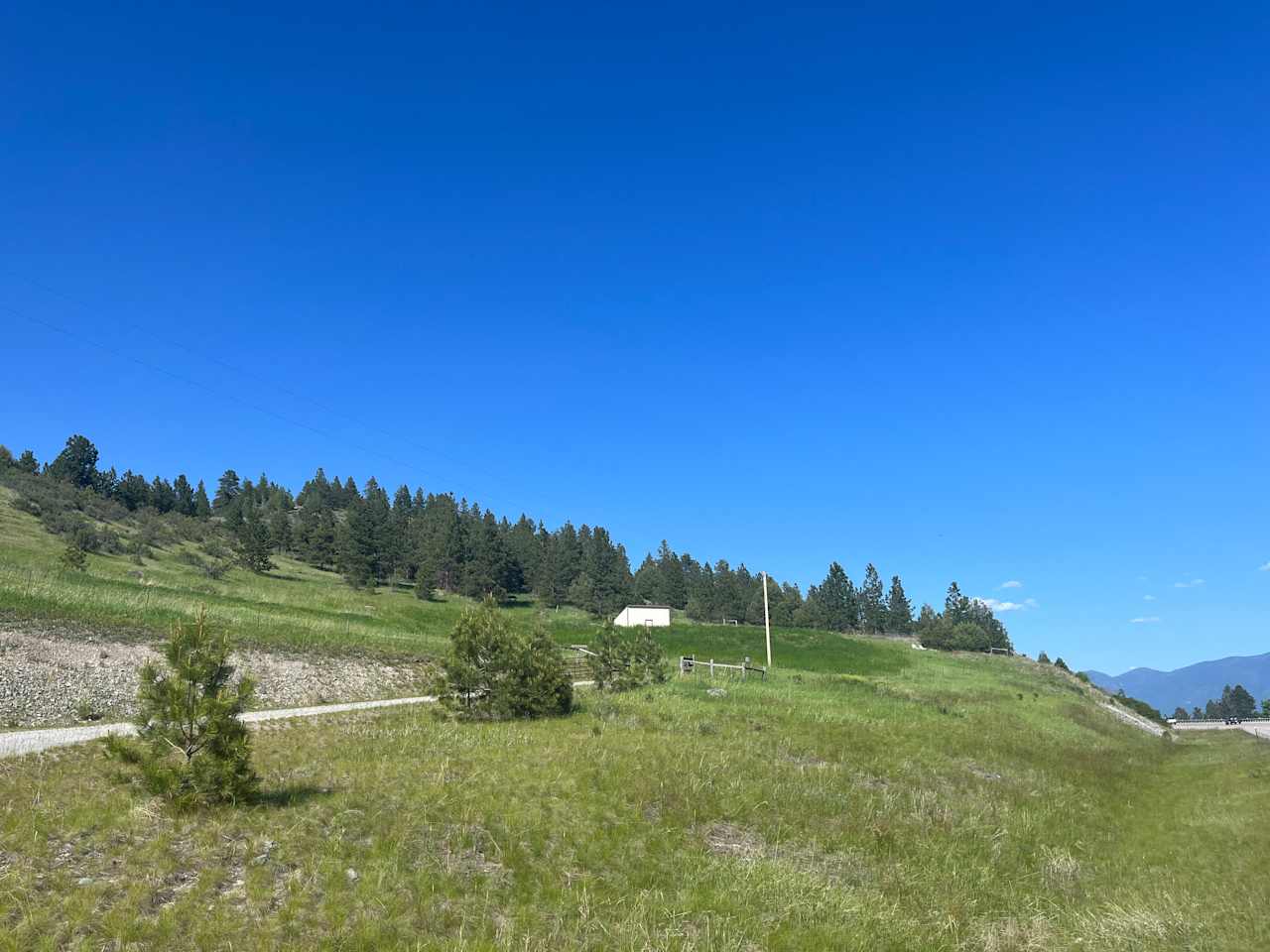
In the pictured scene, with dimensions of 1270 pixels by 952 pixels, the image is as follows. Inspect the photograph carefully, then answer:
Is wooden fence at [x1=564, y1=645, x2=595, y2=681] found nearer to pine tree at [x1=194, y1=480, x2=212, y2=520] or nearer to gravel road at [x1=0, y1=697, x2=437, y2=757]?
gravel road at [x1=0, y1=697, x2=437, y2=757]

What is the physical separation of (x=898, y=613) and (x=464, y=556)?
343 feet

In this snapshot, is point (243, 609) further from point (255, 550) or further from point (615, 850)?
point (255, 550)

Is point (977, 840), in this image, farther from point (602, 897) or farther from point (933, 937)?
point (602, 897)

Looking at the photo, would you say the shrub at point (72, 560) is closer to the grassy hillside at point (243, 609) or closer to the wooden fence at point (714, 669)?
the grassy hillside at point (243, 609)

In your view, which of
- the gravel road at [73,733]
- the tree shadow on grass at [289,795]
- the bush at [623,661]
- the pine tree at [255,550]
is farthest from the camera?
the pine tree at [255,550]

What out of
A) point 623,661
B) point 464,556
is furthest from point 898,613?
point 623,661

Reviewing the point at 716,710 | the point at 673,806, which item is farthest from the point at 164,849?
the point at 716,710

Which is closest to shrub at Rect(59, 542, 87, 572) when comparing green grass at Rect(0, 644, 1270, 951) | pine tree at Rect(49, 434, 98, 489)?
green grass at Rect(0, 644, 1270, 951)

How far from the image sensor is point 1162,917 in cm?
1339

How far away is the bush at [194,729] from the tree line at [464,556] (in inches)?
3540

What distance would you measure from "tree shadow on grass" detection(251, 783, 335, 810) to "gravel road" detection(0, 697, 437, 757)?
11.9ft

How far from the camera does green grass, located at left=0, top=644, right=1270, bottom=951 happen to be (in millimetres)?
10633

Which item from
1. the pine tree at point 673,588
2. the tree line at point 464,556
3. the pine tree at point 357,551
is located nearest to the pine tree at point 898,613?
the tree line at point 464,556

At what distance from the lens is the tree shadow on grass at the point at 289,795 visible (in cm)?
1398
